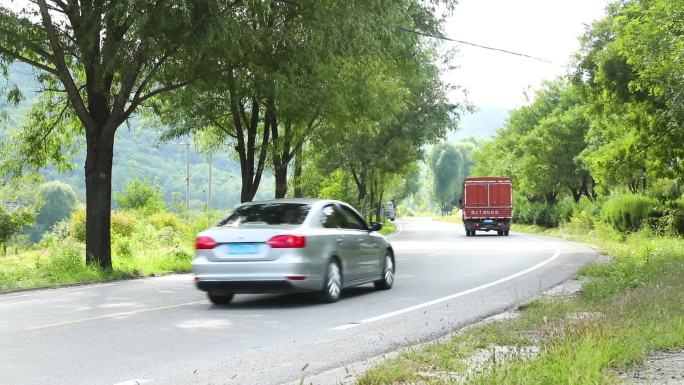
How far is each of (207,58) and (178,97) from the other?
2472mm

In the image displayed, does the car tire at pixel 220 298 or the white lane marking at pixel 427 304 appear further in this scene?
the car tire at pixel 220 298

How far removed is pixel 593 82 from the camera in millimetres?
28312

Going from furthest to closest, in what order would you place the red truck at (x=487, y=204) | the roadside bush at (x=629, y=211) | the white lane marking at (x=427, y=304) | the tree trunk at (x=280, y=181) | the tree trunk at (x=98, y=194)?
the red truck at (x=487, y=204) → the roadside bush at (x=629, y=211) → the tree trunk at (x=280, y=181) → the tree trunk at (x=98, y=194) → the white lane marking at (x=427, y=304)

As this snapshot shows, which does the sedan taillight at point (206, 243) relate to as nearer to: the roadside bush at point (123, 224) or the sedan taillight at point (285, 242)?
the sedan taillight at point (285, 242)

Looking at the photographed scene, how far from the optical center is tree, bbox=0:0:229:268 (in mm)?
15266

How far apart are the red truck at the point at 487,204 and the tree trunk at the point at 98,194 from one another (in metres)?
29.3

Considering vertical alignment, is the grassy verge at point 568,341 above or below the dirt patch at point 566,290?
above

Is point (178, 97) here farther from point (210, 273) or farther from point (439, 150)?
point (439, 150)

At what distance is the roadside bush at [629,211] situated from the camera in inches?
1287

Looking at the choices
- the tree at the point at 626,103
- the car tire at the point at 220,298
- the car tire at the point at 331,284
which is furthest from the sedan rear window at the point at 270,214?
the tree at the point at 626,103

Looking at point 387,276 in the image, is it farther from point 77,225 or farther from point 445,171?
point 445,171

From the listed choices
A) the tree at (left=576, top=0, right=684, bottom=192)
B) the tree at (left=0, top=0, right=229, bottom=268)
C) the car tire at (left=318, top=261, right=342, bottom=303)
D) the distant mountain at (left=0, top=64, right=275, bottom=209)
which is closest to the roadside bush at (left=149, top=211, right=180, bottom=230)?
the tree at (left=576, top=0, right=684, bottom=192)

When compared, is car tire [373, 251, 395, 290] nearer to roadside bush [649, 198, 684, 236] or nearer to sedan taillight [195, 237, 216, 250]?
sedan taillight [195, 237, 216, 250]

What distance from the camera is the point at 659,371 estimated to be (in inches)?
231
